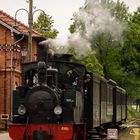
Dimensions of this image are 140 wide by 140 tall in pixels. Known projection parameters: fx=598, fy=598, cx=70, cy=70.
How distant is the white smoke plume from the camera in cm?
2533

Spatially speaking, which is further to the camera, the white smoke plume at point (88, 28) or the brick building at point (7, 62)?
the brick building at point (7, 62)

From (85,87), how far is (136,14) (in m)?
53.3

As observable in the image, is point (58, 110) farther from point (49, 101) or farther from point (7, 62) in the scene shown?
point (7, 62)

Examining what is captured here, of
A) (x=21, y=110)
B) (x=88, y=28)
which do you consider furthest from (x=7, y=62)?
(x=21, y=110)

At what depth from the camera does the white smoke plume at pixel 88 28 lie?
83.1 ft

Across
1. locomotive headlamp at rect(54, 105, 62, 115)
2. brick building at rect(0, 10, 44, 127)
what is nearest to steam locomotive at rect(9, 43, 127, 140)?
locomotive headlamp at rect(54, 105, 62, 115)

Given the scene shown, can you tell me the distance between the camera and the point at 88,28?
31031 mm

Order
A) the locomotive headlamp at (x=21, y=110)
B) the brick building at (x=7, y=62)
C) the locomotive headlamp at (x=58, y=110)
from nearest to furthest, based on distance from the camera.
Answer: the locomotive headlamp at (x=58, y=110) < the locomotive headlamp at (x=21, y=110) < the brick building at (x=7, y=62)

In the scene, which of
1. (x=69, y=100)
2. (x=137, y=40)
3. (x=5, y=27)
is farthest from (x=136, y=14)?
(x=69, y=100)

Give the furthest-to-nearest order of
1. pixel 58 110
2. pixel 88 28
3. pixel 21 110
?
pixel 88 28, pixel 21 110, pixel 58 110

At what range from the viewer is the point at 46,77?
18.1 m

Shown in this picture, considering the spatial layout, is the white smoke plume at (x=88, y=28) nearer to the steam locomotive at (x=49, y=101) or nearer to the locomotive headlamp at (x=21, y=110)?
the steam locomotive at (x=49, y=101)

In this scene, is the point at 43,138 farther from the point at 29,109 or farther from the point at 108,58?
the point at 108,58

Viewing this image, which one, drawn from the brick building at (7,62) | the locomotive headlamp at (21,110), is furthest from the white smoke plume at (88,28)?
the brick building at (7,62)
